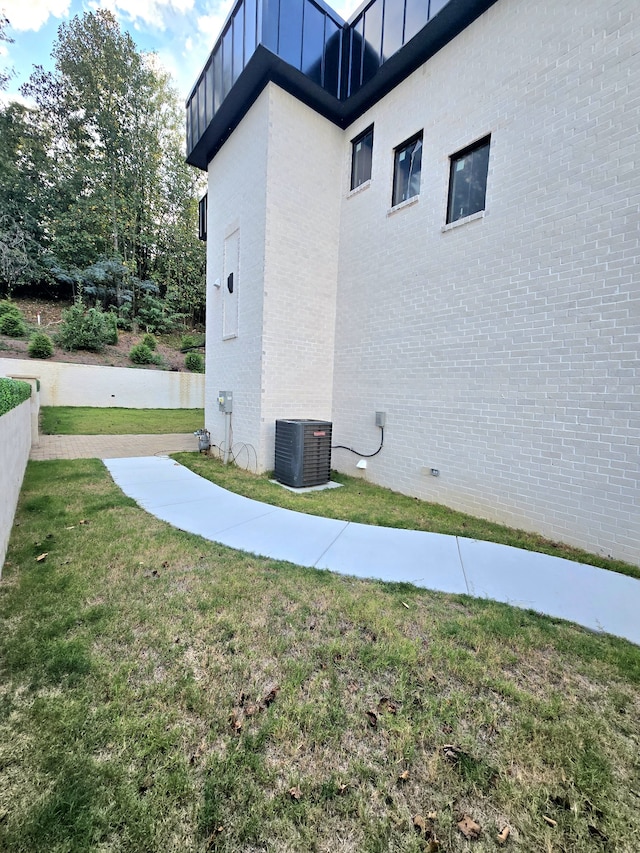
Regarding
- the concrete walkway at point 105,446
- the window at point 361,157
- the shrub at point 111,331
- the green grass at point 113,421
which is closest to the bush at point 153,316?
the shrub at point 111,331

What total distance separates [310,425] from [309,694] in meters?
4.27

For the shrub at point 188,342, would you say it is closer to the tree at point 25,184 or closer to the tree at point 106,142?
the tree at point 106,142

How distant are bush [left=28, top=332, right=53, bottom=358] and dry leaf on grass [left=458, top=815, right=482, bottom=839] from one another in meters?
17.9

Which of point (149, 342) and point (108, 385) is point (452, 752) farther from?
point (149, 342)

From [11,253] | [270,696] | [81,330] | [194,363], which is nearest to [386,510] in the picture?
[270,696]

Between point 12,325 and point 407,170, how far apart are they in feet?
55.8

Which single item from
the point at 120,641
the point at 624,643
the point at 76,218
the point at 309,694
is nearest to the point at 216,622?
the point at 120,641

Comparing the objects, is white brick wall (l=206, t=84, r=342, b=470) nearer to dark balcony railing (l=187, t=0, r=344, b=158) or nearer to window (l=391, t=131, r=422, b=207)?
dark balcony railing (l=187, t=0, r=344, b=158)

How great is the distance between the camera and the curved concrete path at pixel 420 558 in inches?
108

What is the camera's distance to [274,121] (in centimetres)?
609

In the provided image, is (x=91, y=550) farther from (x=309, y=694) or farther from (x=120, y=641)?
(x=309, y=694)

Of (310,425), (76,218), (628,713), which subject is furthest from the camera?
(76,218)

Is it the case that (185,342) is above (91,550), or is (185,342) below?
above

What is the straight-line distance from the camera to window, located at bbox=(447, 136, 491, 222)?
4801 mm
